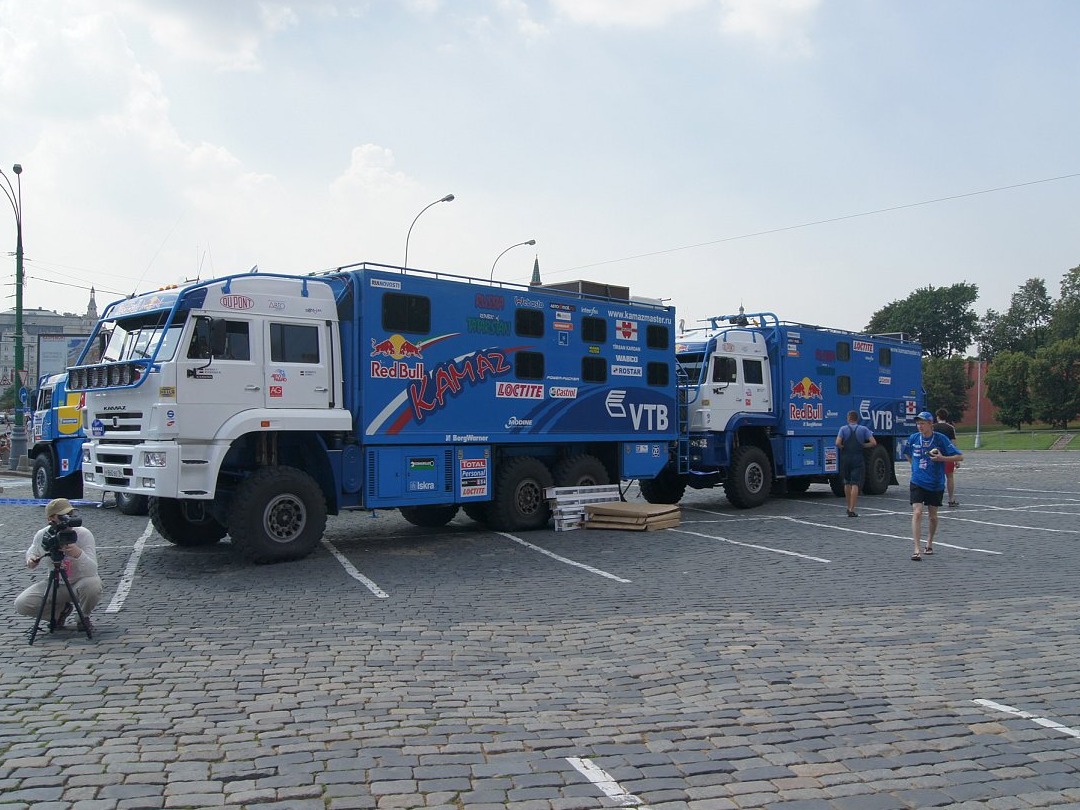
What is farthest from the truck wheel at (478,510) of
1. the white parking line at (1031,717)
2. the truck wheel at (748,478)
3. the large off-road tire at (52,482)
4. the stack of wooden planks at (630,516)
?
the white parking line at (1031,717)

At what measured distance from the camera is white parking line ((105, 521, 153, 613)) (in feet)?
30.5

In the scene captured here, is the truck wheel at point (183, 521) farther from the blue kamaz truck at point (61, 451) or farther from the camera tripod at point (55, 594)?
the camera tripod at point (55, 594)

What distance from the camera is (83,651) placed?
24.5 ft

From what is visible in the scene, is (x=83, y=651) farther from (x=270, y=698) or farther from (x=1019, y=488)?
(x=1019, y=488)

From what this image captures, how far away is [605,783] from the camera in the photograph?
16.0ft

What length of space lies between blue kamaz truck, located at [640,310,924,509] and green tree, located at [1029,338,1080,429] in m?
57.4

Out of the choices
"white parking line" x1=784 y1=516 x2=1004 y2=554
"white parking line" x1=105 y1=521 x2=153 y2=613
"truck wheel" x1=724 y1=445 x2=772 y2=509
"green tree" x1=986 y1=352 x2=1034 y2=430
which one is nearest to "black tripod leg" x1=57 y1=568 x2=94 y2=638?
"white parking line" x1=105 y1=521 x2=153 y2=613

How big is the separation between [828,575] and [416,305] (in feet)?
21.8

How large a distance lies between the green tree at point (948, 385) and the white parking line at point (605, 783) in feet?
286

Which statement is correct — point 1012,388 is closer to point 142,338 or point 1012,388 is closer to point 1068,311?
point 1068,311

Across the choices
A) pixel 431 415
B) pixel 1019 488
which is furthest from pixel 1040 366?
pixel 431 415

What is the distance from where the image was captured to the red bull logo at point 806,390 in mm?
20438

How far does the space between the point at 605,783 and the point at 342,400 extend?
899 centimetres

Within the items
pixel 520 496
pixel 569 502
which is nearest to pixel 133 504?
pixel 520 496
